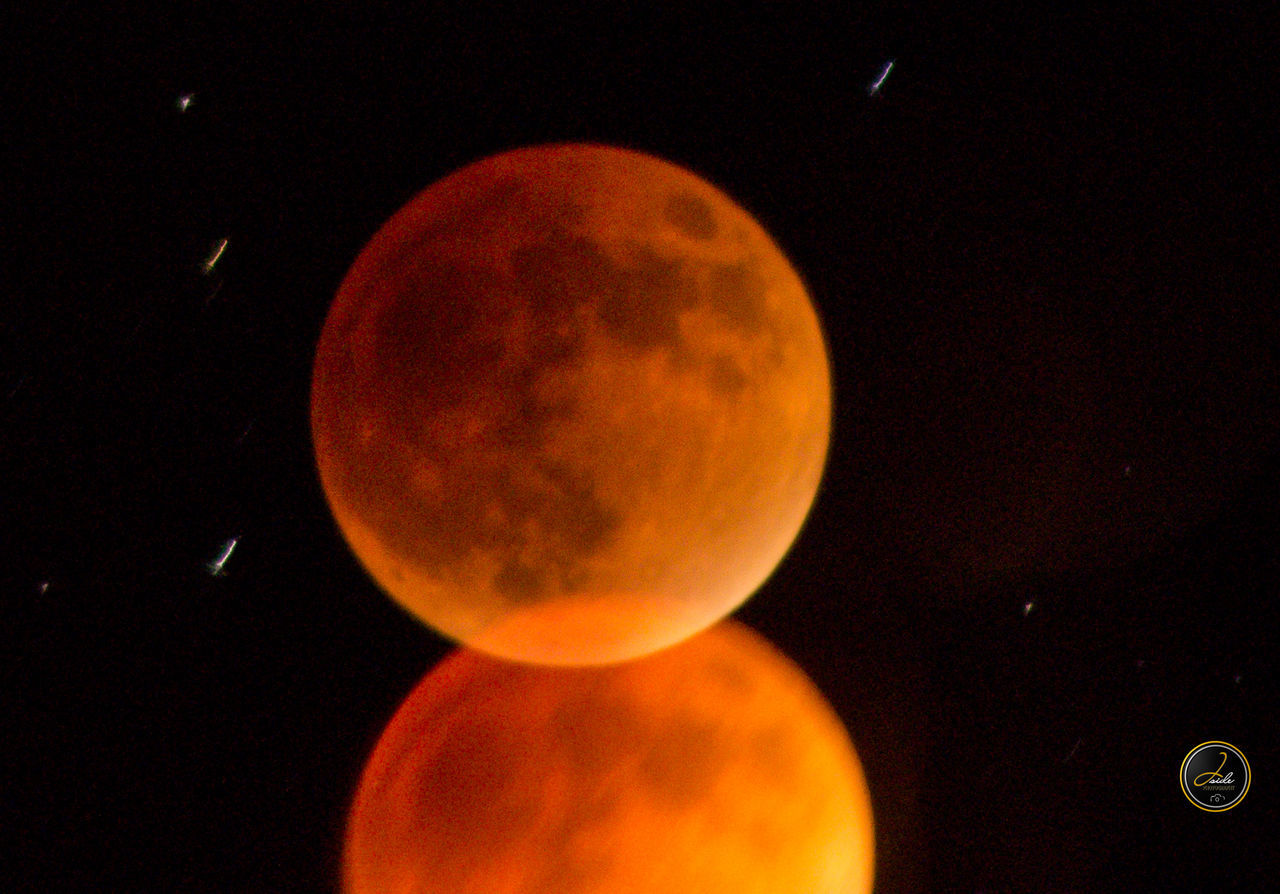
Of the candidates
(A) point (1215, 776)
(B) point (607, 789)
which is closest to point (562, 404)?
(B) point (607, 789)

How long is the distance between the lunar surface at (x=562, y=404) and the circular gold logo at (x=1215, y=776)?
8.65 ft

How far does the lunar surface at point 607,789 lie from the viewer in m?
3.19

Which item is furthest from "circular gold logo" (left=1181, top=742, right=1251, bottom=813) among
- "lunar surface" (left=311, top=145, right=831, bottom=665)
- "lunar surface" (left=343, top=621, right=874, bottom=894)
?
"lunar surface" (left=311, top=145, right=831, bottom=665)

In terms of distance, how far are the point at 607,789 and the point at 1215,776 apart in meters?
3.08

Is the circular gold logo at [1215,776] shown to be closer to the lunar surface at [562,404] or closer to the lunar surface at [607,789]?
the lunar surface at [607,789]

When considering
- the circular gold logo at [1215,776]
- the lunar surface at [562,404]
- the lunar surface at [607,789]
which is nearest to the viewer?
the lunar surface at [562,404]

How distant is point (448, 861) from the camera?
3.13 m

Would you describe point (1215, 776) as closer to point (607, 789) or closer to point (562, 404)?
point (607, 789)

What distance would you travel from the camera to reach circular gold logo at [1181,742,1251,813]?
11.8ft

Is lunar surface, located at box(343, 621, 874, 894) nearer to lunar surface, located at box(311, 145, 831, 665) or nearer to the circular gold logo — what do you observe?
lunar surface, located at box(311, 145, 831, 665)

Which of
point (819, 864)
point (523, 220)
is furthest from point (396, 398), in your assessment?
point (819, 864)

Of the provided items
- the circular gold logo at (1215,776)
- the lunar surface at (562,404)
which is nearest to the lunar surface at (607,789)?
the lunar surface at (562,404)

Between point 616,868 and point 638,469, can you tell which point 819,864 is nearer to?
point 616,868

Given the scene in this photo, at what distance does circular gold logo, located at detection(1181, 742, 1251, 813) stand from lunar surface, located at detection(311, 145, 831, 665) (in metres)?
2.64
